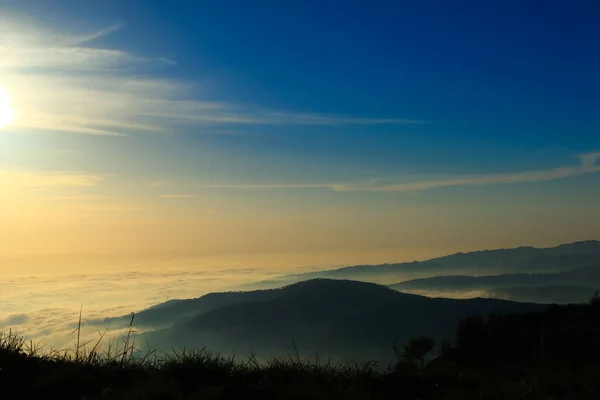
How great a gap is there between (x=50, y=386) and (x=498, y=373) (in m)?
7.47

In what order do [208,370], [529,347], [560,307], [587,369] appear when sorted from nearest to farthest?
[208,370] < [587,369] < [529,347] < [560,307]

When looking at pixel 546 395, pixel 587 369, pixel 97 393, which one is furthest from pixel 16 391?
pixel 587 369

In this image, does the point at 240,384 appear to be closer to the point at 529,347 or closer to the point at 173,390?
the point at 173,390

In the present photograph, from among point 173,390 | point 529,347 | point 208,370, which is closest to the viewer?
point 173,390

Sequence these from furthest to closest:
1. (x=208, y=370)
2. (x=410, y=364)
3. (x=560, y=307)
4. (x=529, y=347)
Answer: (x=560, y=307) < (x=529, y=347) < (x=410, y=364) < (x=208, y=370)

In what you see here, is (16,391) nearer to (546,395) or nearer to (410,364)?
(410,364)

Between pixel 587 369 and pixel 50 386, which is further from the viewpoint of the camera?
pixel 587 369

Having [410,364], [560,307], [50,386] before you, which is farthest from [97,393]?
[560,307]

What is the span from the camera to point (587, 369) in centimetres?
1027

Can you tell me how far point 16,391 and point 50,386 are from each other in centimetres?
42

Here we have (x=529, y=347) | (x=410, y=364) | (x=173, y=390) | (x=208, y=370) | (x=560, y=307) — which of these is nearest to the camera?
(x=173, y=390)

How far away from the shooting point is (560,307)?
23625 mm

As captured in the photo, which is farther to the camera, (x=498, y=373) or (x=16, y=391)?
(x=498, y=373)

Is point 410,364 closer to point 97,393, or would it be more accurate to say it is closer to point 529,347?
point 97,393
